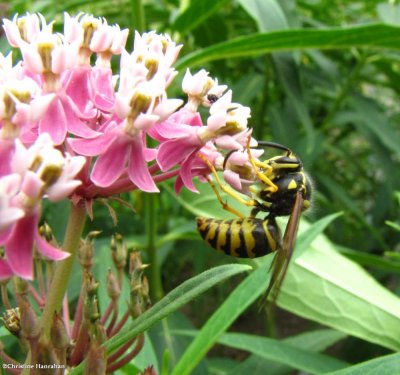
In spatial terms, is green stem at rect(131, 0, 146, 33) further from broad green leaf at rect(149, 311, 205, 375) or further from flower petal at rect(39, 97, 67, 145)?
flower petal at rect(39, 97, 67, 145)

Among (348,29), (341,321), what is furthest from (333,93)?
(341,321)

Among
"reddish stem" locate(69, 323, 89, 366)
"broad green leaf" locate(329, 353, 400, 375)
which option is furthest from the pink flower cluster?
"broad green leaf" locate(329, 353, 400, 375)

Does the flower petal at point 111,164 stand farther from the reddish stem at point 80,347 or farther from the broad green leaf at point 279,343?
the broad green leaf at point 279,343

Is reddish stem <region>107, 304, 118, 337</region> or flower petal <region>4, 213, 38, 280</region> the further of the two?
reddish stem <region>107, 304, 118, 337</region>

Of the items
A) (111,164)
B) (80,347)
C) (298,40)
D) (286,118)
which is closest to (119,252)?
(80,347)

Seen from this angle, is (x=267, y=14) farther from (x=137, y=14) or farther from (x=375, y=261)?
(x=375, y=261)

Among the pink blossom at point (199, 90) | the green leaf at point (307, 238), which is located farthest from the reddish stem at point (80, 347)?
the green leaf at point (307, 238)
